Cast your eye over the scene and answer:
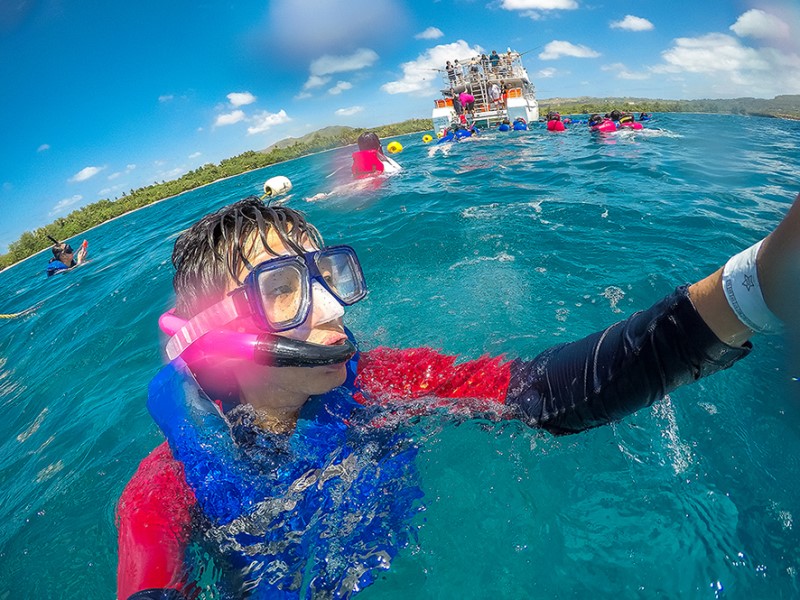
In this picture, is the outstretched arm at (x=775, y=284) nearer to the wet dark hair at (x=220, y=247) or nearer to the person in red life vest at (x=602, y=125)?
the wet dark hair at (x=220, y=247)

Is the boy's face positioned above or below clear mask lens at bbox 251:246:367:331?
below

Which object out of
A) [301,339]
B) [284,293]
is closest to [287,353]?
[301,339]

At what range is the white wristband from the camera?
956mm

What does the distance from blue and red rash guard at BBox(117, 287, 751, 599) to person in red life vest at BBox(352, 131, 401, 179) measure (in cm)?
1113

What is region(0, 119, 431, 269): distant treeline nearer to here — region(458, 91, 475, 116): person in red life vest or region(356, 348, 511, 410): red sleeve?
region(458, 91, 475, 116): person in red life vest

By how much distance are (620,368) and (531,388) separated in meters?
0.44

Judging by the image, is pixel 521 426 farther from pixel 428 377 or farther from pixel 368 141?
pixel 368 141

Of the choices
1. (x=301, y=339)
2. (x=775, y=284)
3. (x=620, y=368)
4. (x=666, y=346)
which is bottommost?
(x=620, y=368)

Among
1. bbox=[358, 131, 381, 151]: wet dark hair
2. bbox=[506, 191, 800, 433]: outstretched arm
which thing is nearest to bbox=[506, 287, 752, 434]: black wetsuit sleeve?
bbox=[506, 191, 800, 433]: outstretched arm

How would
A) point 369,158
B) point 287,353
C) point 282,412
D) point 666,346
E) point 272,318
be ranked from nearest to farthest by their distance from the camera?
1. point 666,346
2. point 287,353
3. point 272,318
4. point 282,412
5. point 369,158

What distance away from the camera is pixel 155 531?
158 cm

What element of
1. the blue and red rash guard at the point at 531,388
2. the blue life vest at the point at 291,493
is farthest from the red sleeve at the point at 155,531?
the blue life vest at the point at 291,493

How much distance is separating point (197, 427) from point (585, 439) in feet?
6.85

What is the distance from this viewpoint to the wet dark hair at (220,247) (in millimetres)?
1686
